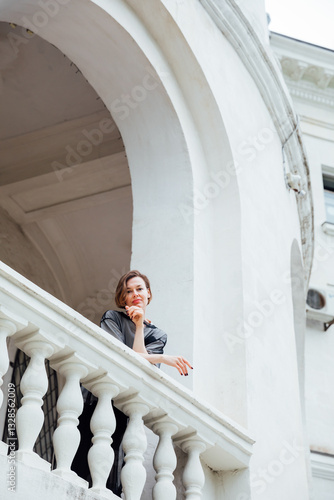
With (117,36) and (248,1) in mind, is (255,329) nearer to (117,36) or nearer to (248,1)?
(117,36)

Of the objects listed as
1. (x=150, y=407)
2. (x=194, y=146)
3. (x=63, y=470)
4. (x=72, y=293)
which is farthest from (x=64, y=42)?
(x=72, y=293)

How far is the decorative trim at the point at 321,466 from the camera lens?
11305 mm

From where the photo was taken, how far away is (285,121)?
342 inches

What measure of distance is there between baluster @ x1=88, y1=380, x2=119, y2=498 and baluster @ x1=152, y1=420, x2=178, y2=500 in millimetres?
397

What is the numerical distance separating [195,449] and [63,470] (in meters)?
1.24

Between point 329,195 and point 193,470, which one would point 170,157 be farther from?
point 329,195

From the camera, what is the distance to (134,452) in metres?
4.42

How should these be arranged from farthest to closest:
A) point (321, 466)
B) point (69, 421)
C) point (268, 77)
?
point (321, 466)
point (268, 77)
point (69, 421)

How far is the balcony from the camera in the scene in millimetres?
3852
